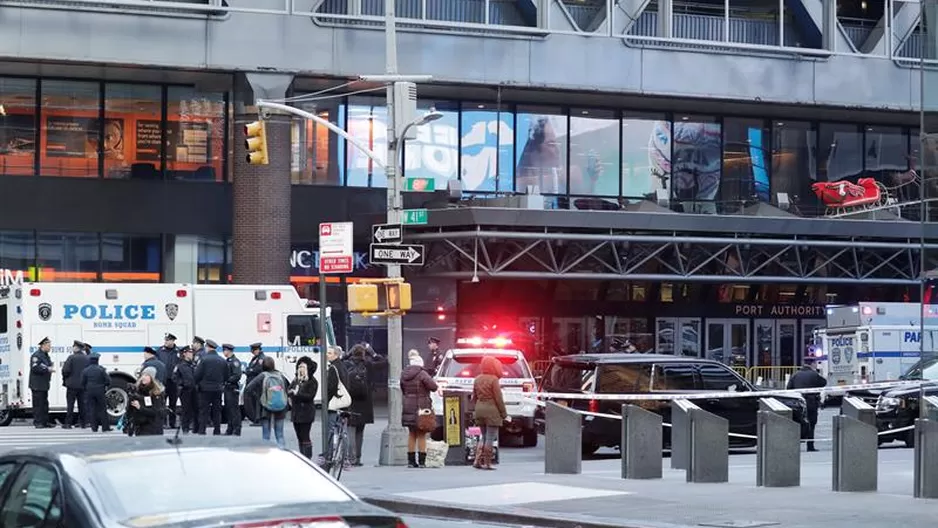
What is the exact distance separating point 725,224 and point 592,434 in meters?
21.5

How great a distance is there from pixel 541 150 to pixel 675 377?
23.5 m

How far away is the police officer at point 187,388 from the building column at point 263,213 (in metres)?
11.0

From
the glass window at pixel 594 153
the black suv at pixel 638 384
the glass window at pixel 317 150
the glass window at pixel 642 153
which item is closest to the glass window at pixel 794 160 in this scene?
the glass window at pixel 642 153

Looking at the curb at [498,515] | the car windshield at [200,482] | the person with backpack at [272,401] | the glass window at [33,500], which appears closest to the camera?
the car windshield at [200,482]

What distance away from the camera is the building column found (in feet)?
140

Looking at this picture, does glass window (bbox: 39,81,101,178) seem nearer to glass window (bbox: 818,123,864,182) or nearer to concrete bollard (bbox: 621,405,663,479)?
glass window (bbox: 818,123,864,182)

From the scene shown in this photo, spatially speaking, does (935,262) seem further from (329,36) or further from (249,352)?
(329,36)

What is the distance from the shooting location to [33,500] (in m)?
7.65

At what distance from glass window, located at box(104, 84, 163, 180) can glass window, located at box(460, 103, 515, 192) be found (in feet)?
30.5

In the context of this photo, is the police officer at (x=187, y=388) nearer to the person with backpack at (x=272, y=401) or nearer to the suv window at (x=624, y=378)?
the person with backpack at (x=272, y=401)

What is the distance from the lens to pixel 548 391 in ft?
87.8

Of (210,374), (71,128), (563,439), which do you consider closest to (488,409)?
(563,439)

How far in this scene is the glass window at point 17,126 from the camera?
44625 mm

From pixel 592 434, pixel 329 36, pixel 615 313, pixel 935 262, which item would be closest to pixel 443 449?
pixel 592 434
